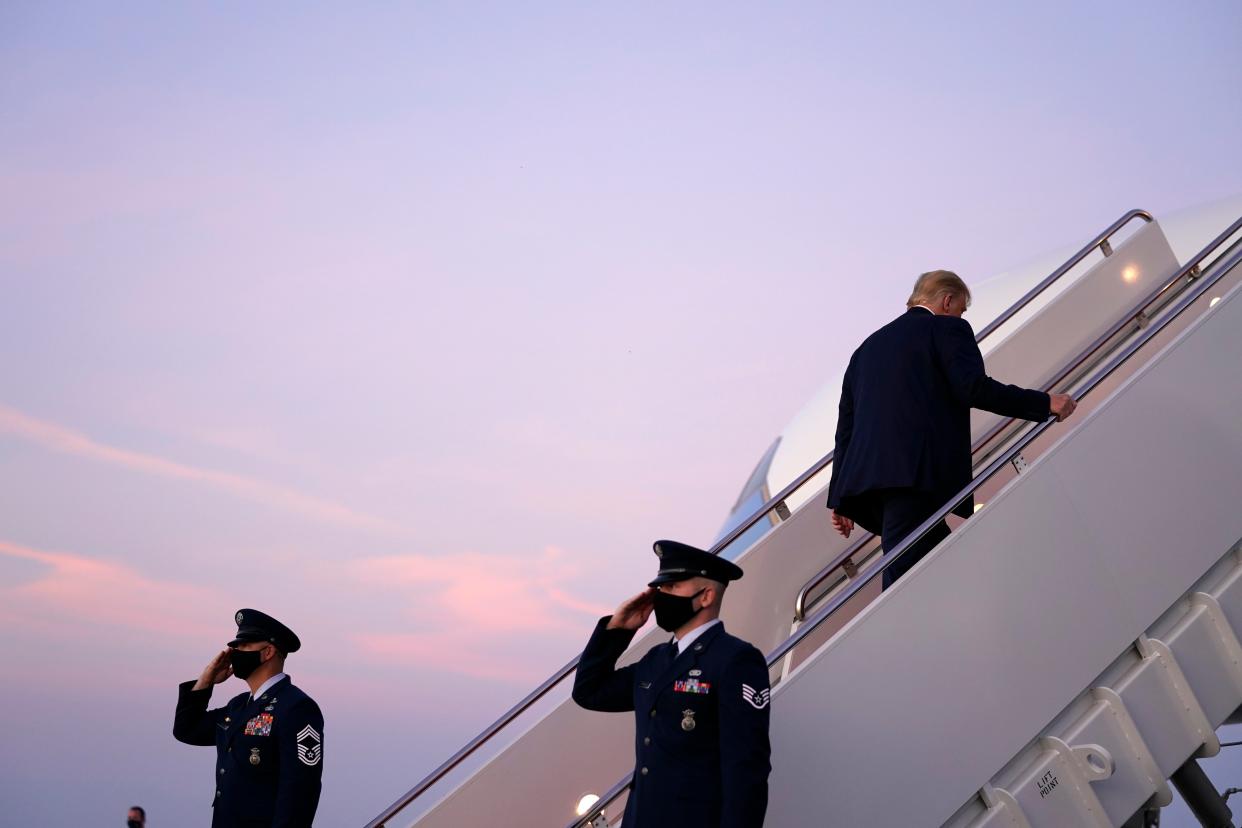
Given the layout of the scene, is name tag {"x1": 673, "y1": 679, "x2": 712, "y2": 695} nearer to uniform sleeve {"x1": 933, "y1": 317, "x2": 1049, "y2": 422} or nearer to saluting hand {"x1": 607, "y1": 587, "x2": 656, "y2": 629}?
saluting hand {"x1": 607, "y1": 587, "x2": 656, "y2": 629}

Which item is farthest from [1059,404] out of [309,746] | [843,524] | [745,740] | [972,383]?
[309,746]

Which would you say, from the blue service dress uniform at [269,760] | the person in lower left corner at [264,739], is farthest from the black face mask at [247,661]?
the blue service dress uniform at [269,760]

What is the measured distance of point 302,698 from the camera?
170 inches

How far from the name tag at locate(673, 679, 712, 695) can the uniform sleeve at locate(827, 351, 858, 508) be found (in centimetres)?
129

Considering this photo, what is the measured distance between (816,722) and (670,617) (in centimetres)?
49

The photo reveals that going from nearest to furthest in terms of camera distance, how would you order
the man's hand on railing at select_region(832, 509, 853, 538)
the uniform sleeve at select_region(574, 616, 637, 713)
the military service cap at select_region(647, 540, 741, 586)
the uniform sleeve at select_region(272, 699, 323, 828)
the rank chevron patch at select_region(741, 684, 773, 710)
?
the rank chevron patch at select_region(741, 684, 773, 710) → the military service cap at select_region(647, 540, 741, 586) → the uniform sleeve at select_region(574, 616, 637, 713) → the uniform sleeve at select_region(272, 699, 323, 828) → the man's hand on railing at select_region(832, 509, 853, 538)

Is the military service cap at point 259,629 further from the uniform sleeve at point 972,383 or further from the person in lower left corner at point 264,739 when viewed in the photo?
the uniform sleeve at point 972,383

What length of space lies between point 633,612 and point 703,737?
470 mm

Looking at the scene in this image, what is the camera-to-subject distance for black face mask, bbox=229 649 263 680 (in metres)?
4.46

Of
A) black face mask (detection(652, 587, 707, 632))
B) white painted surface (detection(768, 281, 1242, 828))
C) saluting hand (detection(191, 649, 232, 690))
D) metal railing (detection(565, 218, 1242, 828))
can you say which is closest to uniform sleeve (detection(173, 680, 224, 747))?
saluting hand (detection(191, 649, 232, 690))

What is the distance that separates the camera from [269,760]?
14.1 feet

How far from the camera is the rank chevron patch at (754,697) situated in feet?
10.3

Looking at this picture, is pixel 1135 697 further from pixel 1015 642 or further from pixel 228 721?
pixel 228 721

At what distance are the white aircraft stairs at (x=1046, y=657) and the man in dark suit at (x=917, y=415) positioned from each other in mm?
207
